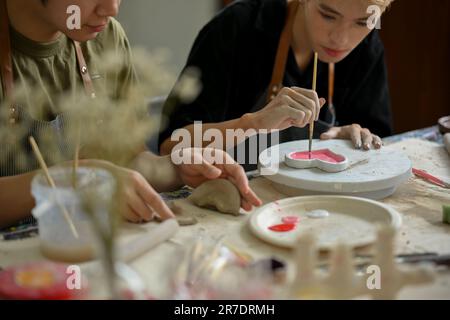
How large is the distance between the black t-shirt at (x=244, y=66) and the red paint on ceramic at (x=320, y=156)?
0.44m

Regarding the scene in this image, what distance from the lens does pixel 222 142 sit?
1563 mm

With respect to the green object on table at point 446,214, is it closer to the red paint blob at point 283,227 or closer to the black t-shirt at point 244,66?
the red paint blob at point 283,227

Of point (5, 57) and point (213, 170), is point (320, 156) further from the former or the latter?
point (5, 57)

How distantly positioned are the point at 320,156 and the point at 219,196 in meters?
0.30

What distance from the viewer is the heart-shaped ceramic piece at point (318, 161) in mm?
1289

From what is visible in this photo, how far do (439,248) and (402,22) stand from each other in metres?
2.21

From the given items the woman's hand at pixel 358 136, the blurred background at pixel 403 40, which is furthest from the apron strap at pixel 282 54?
the blurred background at pixel 403 40

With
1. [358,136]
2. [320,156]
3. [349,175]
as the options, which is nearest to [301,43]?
[358,136]

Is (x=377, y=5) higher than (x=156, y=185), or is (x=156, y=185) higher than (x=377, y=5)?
(x=377, y=5)

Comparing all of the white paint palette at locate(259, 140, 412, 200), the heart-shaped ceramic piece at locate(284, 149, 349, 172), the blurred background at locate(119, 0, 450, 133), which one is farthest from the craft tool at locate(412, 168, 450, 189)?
the blurred background at locate(119, 0, 450, 133)

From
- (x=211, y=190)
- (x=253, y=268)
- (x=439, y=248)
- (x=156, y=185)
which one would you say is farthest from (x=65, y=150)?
(x=439, y=248)

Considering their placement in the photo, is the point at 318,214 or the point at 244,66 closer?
the point at 318,214

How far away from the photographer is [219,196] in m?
1.18

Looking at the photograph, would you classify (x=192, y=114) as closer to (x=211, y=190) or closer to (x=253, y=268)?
(x=211, y=190)
